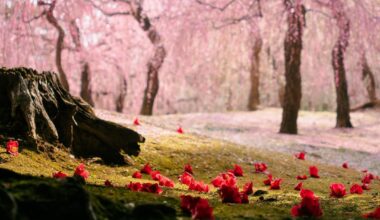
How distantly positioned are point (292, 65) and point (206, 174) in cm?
954

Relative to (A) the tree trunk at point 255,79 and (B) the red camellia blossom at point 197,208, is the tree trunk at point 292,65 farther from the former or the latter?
(B) the red camellia blossom at point 197,208

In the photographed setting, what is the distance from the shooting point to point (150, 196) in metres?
2.96

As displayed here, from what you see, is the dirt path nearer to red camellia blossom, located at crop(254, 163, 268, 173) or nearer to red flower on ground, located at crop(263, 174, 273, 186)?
red camellia blossom, located at crop(254, 163, 268, 173)

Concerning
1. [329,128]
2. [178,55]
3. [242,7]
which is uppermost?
[242,7]

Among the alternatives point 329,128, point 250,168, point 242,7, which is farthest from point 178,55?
point 250,168

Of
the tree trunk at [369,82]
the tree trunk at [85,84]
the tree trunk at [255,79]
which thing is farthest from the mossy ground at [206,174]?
the tree trunk at [369,82]

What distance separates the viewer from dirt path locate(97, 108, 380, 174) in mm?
11963

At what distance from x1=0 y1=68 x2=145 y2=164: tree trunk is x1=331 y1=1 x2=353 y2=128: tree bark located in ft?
35.8

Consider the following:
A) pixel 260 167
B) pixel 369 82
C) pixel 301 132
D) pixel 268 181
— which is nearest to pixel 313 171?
pixel 260 167

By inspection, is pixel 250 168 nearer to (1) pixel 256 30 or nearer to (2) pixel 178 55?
(1) pixel 256 30

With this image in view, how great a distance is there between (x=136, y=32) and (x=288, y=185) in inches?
726

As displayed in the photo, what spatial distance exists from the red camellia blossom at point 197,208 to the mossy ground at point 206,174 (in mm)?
153

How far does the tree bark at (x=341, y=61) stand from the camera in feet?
50.8

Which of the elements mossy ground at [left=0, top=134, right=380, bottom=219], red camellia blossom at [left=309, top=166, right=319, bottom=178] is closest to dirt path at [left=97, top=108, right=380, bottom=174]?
mossy ground at [left=0, top=134, right=380, bottom=219]
